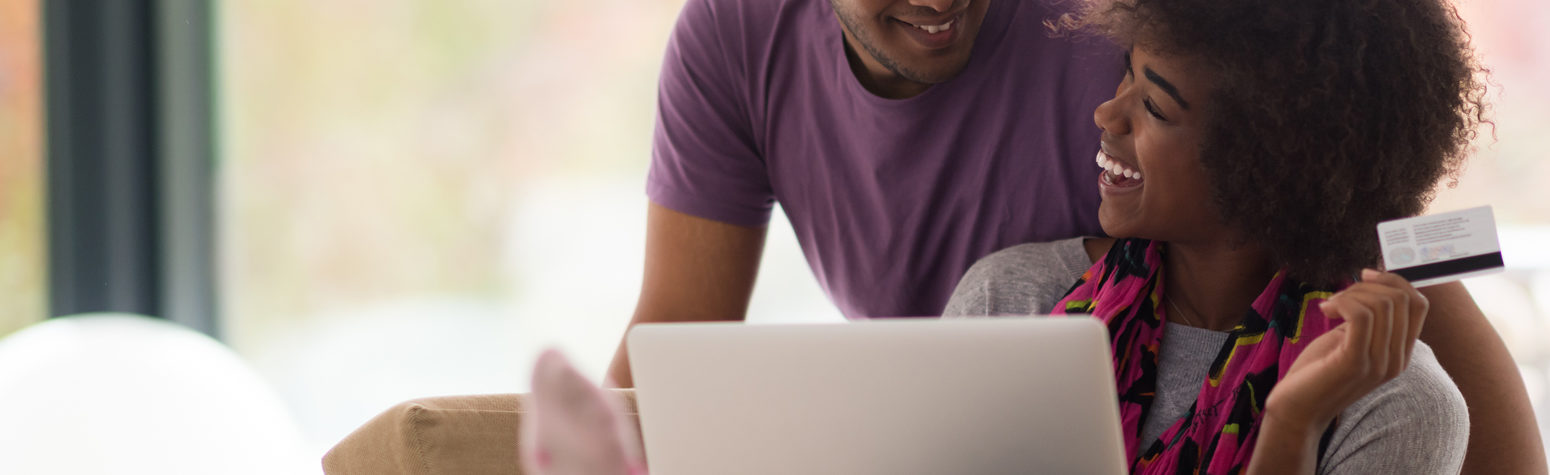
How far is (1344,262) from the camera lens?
1.21 meters

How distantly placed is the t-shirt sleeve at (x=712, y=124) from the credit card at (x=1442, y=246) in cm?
90

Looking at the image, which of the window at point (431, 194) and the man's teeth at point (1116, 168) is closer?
the man's teeth at point (1116, 168)

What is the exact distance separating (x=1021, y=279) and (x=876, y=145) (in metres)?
0.27

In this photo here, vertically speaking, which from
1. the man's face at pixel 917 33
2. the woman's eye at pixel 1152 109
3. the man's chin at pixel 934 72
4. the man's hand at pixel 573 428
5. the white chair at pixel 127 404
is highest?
the man's face at pixel 917 33

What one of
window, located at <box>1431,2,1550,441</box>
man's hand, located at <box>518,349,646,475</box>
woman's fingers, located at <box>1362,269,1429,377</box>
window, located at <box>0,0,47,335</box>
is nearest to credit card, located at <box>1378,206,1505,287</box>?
woman's fingers, located at <box>1362,269,1429,377</box>

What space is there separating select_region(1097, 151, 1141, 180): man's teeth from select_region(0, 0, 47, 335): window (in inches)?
91.7

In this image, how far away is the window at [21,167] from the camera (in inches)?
103

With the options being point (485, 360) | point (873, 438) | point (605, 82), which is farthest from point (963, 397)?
point (485, 360)

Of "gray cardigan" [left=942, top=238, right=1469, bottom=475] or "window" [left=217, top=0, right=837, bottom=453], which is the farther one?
"window" [left=217, top=0, right=837, bottom=453]

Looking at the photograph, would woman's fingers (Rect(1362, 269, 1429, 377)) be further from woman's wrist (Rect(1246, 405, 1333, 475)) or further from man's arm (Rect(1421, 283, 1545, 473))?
man's arm (Rect(1421, 283, 1545, 473))

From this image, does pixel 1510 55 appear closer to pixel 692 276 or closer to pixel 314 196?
Result: pixel 692 276

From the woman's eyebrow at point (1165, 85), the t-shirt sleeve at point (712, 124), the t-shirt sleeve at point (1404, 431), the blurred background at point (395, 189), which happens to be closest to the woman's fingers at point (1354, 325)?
the t-shirt sleeve at point (1404, 431)

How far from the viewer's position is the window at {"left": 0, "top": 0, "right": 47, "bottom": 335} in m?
2.61

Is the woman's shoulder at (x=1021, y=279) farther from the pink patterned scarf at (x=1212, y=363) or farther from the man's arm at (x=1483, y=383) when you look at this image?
the man's arm at (x=1483, y=383)
